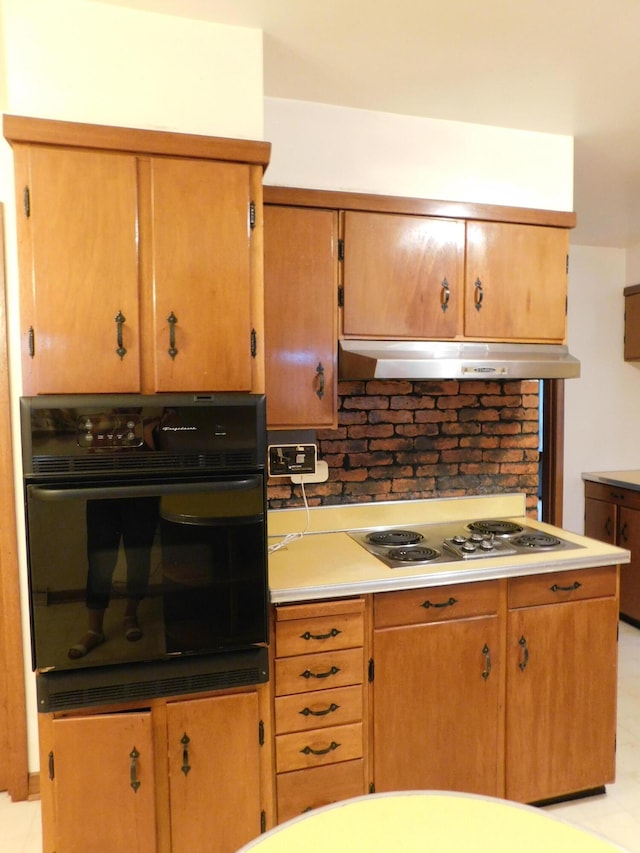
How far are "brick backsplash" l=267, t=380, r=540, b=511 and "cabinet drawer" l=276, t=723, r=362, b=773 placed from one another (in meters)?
0.88

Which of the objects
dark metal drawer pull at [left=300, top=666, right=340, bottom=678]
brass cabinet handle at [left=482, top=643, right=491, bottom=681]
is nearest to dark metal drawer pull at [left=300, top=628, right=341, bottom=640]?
dark metal drawer pull at [left=300, top=666, right=340, bottom=678]

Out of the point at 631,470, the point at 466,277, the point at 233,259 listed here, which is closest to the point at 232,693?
the point at 233,259

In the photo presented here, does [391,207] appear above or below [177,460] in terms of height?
above

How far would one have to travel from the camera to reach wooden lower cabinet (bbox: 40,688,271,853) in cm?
146

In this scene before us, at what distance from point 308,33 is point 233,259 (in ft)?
2.54

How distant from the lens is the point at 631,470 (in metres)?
3.95

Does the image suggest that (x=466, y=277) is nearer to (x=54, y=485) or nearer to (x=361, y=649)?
(x=361, y=649)

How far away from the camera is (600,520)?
3.73m

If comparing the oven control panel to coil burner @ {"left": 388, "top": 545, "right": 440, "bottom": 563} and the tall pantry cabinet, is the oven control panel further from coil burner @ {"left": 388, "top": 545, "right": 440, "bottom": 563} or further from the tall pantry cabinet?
coil burner @ {"left": 388, "top": 545, "right": 440, "bottom": 563}

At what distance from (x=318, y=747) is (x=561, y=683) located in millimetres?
936

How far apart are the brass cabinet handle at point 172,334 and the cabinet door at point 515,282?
1.23 metres

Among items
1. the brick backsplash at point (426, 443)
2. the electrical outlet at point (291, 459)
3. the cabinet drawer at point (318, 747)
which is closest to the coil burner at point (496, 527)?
the brick backsplash at point (426, 443)

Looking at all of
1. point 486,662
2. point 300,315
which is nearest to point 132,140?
point 300,315

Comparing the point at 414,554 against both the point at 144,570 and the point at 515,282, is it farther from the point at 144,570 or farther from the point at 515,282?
the point at 515,282
